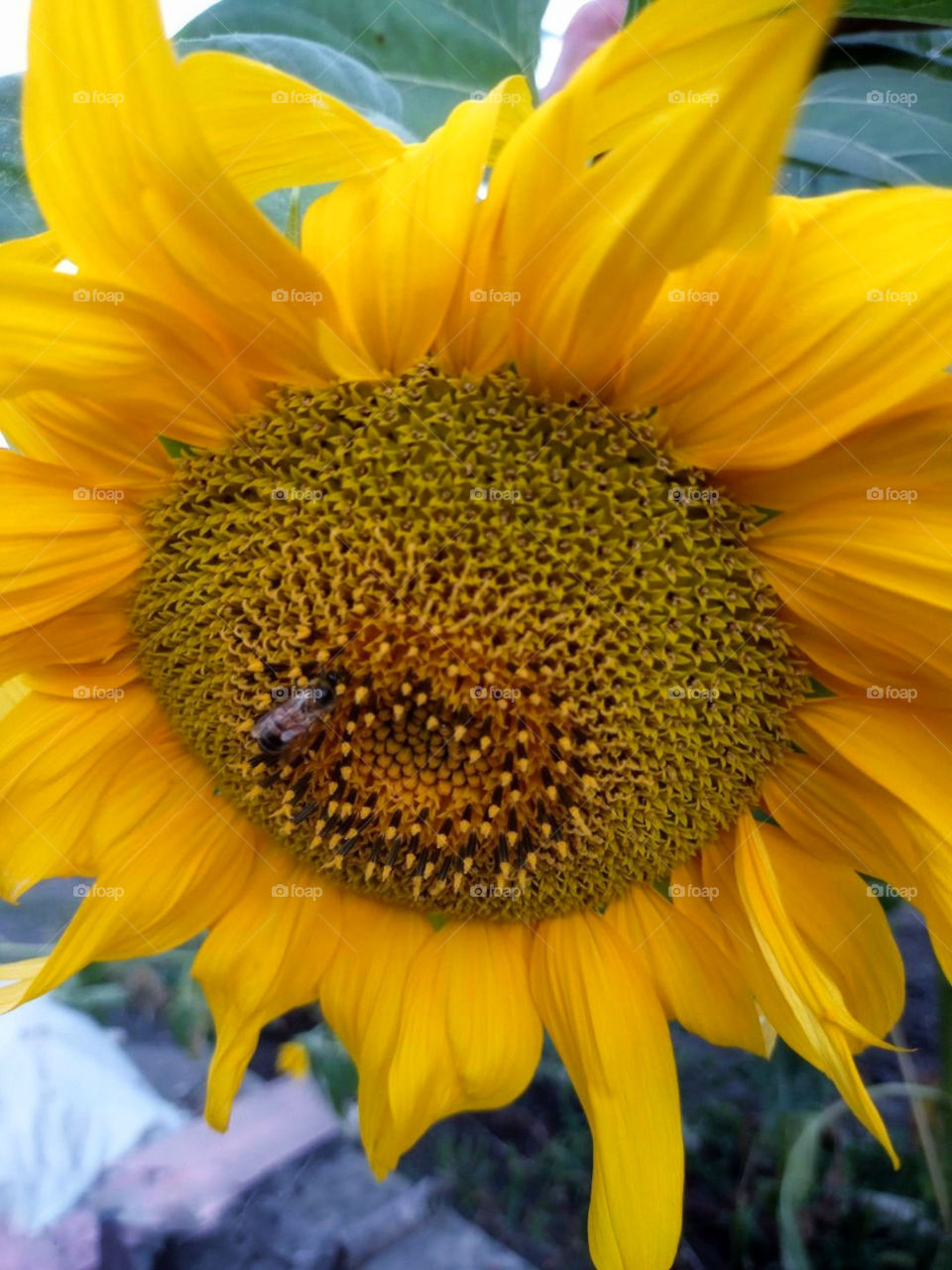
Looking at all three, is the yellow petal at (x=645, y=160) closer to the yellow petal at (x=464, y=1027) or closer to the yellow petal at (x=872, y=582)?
the yellow petal at (x=872, y=582)

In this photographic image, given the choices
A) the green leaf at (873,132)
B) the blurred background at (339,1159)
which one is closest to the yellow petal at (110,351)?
the green leaf at (873,132)

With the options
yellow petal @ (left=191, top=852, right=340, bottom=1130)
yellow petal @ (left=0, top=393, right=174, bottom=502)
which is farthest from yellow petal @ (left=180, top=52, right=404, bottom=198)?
yellow petal @ (left=191, top=852, right=340, bottom=1130)

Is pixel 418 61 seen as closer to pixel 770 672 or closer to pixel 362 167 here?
pixel 362 167

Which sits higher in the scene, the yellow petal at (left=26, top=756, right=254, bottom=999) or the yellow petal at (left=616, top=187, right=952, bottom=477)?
the yellow petal at (left=616, top=187, right=952, bottom=477)

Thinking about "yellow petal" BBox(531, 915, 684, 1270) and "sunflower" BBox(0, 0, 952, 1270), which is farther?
"yellow petal" BBox(531, 915, 684, 1270)

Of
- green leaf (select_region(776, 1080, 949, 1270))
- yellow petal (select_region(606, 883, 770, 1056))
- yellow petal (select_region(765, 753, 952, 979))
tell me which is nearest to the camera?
yellow petal (select_region(765, 753, 952, 979))

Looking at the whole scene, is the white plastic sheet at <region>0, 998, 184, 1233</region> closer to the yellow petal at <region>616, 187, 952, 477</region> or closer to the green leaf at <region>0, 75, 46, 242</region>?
the green leaf at <region>0, 75, 46, 242</region>
